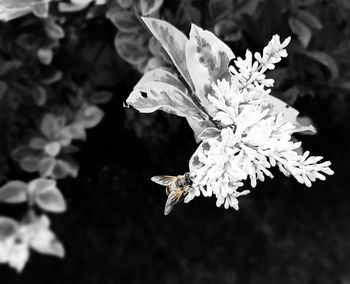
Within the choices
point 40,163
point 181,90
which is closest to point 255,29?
point 181,90

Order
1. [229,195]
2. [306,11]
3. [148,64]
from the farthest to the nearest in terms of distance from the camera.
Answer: [306,11] → [148,64] → [229,195]

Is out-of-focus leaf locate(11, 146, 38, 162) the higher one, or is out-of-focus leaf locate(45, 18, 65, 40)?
out-of-focus leaf locate(45, 18, 65, 40)

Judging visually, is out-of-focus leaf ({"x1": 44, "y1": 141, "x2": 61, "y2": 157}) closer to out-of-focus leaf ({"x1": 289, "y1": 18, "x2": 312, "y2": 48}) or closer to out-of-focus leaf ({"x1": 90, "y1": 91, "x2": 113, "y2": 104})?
out-of-focus leaf ({"x1": 90, "y1": 91, "x2": 113, "y2": 104})

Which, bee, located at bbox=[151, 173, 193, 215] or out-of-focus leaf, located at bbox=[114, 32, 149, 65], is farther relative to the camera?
out-of-focus leaf, located at bbox=[114, 32, 149, 65]

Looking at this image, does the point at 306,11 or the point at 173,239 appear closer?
the point at 306,11

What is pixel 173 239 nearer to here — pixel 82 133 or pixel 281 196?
pixel 281 196

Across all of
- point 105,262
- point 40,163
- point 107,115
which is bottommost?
point 105,262

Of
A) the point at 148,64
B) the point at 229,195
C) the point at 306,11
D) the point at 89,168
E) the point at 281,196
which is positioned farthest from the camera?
the point at 281,196

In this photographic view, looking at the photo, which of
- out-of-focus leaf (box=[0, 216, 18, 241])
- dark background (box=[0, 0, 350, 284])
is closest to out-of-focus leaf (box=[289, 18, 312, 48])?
dark background (box=[0, 0, 350, 284])
